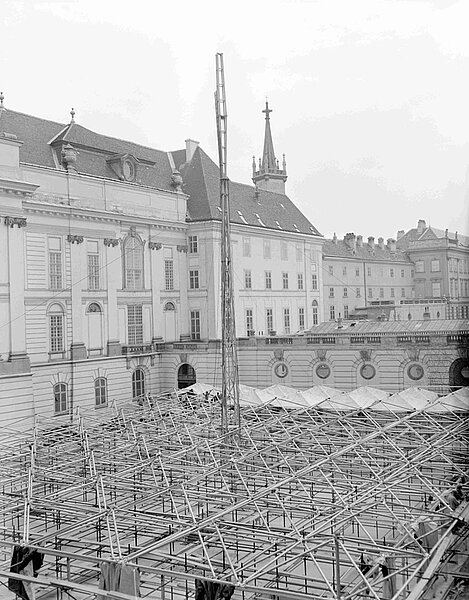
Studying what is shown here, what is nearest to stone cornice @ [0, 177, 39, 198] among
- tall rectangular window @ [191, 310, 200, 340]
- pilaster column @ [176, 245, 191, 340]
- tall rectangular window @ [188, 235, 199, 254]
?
pilaster column @ [176, 245, 191, 340]

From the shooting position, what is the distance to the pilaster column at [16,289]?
1773 cm

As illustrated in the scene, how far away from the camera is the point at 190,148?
2706cm

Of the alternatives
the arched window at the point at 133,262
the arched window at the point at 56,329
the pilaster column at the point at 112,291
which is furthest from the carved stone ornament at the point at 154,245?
the arched window at the point at 56,329

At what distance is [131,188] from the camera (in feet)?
73.6

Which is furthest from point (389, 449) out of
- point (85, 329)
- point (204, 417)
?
point (85, 329)

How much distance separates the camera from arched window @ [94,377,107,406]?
2053 cm

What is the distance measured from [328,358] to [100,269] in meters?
7.22

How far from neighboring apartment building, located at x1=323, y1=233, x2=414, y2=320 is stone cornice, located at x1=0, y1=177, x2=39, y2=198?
16.0 metres

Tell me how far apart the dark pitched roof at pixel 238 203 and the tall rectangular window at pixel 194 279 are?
1841mm

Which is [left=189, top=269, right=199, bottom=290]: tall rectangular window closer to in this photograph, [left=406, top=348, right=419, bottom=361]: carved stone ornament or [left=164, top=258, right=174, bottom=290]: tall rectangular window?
[left=164, top=258, right=174, bottom=290]: tall rectangular window

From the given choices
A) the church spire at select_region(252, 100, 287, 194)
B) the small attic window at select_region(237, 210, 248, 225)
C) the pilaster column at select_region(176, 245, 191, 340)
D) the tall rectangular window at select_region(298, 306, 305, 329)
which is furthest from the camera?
the church spire at select_region(252, 100, 287, 194)

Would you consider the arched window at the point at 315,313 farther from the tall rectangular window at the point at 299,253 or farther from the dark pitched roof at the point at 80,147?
the dark pitched roof at the point at 80,147

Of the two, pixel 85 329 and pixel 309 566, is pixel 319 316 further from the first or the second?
pixel 309 566

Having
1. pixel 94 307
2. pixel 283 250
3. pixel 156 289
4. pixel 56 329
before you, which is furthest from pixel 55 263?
pixel 283 250
